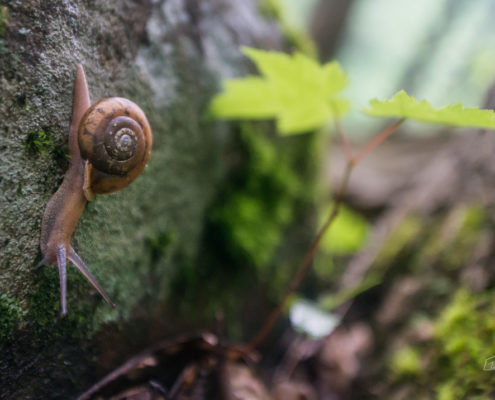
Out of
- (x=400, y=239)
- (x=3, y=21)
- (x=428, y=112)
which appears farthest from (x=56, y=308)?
(x=400, y=239)

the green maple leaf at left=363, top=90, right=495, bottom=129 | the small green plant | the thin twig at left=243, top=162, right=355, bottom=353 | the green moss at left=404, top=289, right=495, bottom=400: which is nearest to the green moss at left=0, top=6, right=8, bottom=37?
the small green plant

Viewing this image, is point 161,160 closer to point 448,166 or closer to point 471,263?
A: point 471,263

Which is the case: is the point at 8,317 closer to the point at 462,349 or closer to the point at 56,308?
the point at 56,308

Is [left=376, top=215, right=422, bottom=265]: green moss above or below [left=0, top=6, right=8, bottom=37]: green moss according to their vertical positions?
above

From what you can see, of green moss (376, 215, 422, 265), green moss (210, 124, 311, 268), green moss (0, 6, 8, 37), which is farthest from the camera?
green moss (376, 215, 422, 265)

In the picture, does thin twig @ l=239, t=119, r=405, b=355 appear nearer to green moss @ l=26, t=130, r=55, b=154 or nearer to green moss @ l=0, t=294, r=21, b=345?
green moss @ l=0, t=294, r=21, b=345

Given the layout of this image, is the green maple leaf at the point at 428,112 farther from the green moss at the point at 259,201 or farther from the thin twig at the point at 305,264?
the green moss at the point at 259,201

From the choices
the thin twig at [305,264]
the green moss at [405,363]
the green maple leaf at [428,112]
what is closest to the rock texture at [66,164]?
the thin twig at [305,264]
